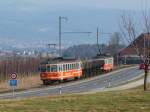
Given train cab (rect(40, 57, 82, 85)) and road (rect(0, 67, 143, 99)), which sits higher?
train cab (rect(40, 57, 82, 85))

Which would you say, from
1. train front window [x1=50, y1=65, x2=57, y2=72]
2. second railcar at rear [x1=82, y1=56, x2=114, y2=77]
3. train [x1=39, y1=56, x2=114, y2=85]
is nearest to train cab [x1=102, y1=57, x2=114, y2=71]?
second railcar at rear [x1=82, y1=56, x2=114, y2=77]

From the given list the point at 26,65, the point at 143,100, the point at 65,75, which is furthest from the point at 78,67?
the point at 143,100

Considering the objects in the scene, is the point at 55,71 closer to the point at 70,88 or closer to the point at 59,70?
the point at 59,70

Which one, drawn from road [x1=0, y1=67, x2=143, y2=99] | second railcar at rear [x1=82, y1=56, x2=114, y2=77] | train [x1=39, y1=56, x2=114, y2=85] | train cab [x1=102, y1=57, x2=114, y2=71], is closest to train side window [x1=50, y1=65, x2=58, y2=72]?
train [x1=39, y1=56, x2=114, y2=85]

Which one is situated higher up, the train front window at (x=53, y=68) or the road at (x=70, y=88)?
the train front window at (x=53, y=68)

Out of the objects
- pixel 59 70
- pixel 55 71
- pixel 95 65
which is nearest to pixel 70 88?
pixel 55 71

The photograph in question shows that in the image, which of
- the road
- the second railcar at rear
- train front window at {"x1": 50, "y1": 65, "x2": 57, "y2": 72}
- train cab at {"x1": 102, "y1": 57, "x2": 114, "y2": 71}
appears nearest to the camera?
the road

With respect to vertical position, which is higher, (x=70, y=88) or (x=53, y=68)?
(x=53, y=68)

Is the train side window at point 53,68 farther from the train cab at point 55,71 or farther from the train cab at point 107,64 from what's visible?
the train cab at point 107,64

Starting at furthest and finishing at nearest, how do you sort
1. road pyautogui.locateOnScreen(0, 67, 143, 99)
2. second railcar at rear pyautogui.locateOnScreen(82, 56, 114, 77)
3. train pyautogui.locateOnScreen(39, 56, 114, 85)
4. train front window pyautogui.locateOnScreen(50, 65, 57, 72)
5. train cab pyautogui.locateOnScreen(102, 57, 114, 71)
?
1. train cab pyautogui.locateOnScreen(102, 57, 114, 71)
2. second railcar at rear pyautogui.locateOnScreen(82, 56, 114, 77)
3. train pyautogui.locateOnScreen(39, 56, 114, 85)
4. train front window pyautogui.locateOnScreen(50, 65, 57, 72)
5. road pyautogui.locateOnScreen(0, 67, 143, 99)

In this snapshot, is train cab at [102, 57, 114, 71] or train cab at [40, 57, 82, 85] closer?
train cab at [40, 57, 82, 85]

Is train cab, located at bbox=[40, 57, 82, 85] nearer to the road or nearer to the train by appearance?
the train

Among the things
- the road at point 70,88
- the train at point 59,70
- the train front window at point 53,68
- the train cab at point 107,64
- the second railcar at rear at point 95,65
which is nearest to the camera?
the road at point 70,88

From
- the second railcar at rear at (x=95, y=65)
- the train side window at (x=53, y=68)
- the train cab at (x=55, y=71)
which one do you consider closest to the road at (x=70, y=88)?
the train cab at (x=55, y=71)
